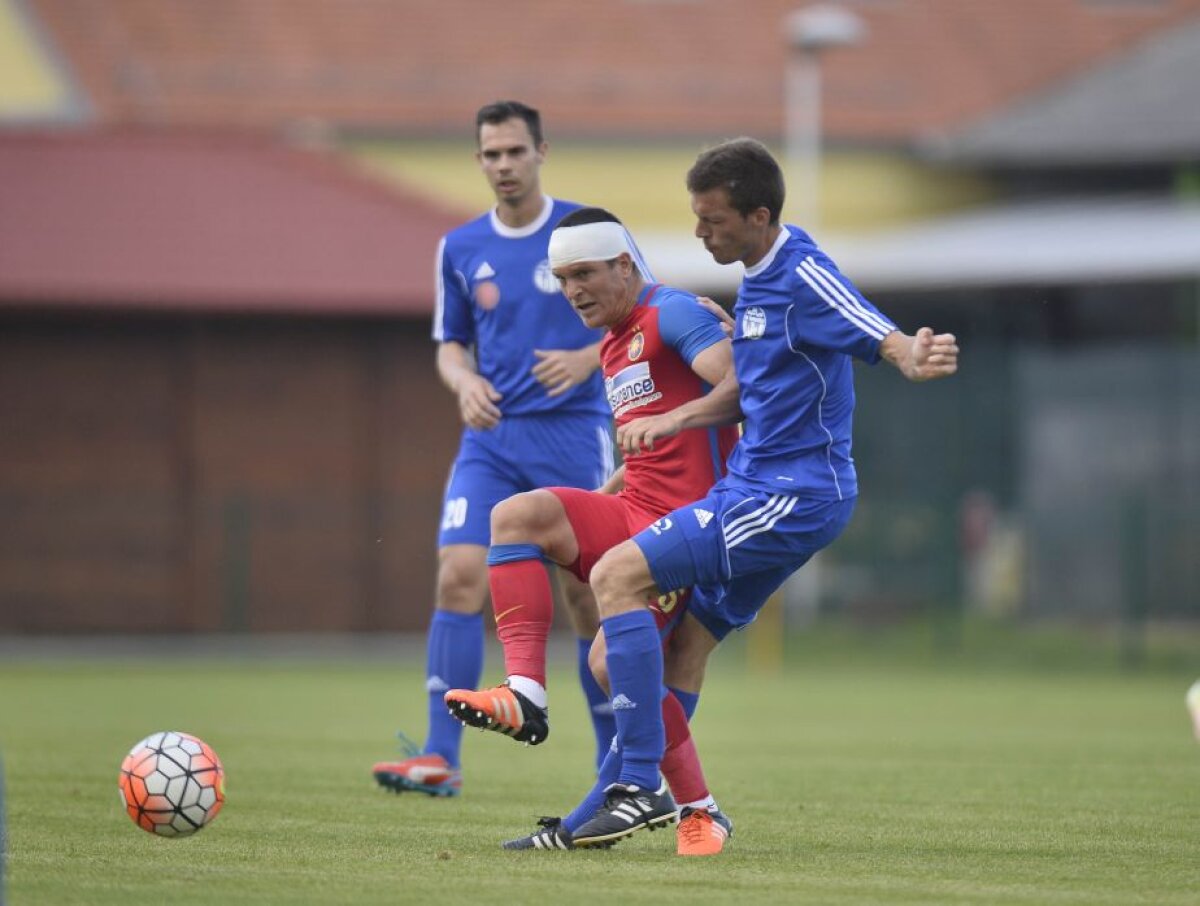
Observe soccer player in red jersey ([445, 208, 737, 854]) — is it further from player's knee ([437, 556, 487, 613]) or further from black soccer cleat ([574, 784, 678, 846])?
player's knee ([437, 556, 487, 613])

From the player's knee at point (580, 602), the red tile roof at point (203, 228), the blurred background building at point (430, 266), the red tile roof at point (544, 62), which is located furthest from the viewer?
the red tile roof at point (544, 62)

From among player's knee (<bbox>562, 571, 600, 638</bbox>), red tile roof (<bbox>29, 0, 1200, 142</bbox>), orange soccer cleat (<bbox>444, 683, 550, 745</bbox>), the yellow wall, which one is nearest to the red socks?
orange soccer cleat (<bbox>444, 683, 550, 745</bbox>)

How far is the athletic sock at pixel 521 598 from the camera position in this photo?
7.49 metres

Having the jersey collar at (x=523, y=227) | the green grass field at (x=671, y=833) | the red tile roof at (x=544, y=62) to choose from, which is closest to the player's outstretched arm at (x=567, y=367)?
the jersey collar at (x=523, y=227)

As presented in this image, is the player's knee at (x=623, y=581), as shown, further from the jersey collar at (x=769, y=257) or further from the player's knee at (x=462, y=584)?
the player's knee at (x=462, y=584)

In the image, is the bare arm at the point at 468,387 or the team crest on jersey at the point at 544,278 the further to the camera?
the team crest on jersey at the point at 544,278

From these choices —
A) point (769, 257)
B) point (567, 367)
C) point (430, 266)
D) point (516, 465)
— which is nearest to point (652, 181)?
point (430, 266)

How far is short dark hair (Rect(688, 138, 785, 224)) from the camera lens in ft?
23.3

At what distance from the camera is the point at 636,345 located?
7.59m

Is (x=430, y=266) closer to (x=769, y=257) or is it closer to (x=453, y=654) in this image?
(x=453, y=654)

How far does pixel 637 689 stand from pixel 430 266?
18790 millimetres

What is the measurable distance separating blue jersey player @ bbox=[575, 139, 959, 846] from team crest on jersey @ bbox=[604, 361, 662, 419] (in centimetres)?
35

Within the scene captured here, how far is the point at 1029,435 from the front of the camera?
22.1m

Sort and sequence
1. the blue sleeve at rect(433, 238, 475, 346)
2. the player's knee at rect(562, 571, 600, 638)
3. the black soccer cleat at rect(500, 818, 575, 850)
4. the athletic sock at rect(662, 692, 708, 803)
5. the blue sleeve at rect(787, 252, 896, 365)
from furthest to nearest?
the blue sleeve at rect(433, 238, 475, 346) → the player's knee at rect(562, 571, 600, 638) → the athletic sock at rect(662, 692, 708, 803) → the black soccer cleat at rect(500, 818, 575, 850) → the blue sleeve at rect(787, 252, 896, 365)
